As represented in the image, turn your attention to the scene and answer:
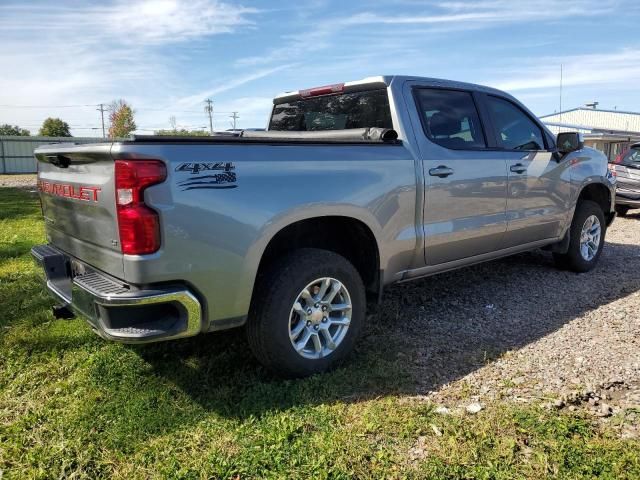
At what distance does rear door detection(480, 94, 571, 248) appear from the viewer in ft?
14.8

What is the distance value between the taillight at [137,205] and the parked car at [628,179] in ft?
32.6

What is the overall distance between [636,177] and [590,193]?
5.30 m

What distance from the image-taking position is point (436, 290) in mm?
5078

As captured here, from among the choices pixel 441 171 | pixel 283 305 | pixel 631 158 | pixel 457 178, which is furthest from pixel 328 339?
pixel 631 158

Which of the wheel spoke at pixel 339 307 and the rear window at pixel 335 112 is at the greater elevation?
the rear window at pixel 335 112

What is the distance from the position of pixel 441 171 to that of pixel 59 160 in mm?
2530

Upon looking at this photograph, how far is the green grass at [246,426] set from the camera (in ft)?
7.80

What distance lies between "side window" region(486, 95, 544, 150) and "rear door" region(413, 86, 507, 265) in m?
0.25

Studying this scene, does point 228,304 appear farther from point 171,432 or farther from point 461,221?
point 461,221

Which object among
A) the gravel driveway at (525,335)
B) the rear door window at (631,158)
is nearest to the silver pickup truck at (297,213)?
the gravel driveway at (525,335)

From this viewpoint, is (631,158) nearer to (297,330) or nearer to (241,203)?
(297,330)

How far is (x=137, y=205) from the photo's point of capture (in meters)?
2.46

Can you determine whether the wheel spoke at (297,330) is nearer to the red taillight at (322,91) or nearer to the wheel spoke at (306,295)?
the wheel spoke at (306,295)

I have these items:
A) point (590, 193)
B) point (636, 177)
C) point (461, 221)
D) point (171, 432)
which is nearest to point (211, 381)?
point (171, 432)
